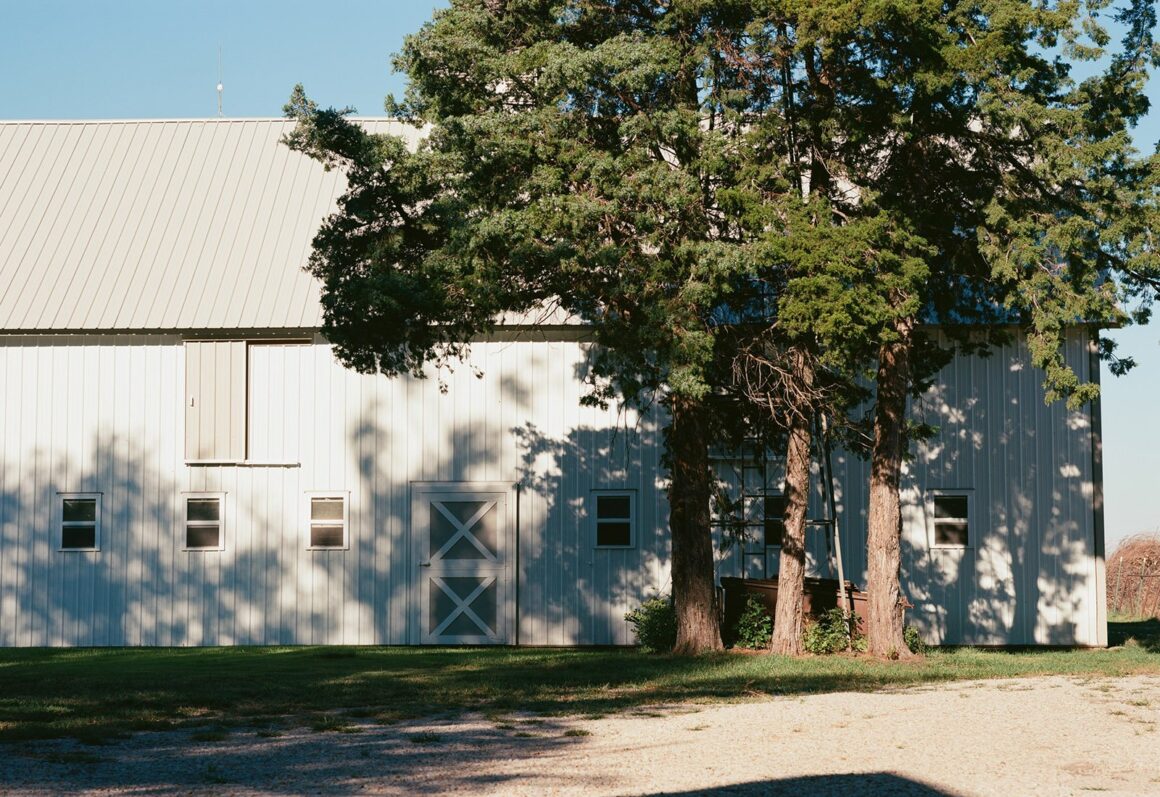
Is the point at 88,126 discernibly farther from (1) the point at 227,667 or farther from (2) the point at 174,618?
(1) the point at 227,667

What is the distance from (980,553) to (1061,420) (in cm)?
263

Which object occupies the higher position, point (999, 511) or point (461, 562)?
point (999, 511)

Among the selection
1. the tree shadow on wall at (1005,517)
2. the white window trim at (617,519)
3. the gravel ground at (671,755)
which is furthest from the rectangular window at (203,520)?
the tree shadow on wall at (1005,517)

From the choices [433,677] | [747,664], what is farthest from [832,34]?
[433,677]

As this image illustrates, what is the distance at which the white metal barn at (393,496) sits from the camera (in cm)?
2361

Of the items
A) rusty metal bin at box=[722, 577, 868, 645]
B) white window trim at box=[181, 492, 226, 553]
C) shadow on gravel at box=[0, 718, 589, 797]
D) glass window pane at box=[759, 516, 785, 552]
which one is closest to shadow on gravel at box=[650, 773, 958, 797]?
shadow on gravel at box=[0, 718, 589, 797]

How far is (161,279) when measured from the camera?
2480 centimetres

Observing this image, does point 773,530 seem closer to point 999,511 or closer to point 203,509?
point 999,511

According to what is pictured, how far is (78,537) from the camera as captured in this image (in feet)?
78.6

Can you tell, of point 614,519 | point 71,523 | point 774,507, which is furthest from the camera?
point 71,523

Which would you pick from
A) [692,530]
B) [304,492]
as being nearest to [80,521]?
[304,492]

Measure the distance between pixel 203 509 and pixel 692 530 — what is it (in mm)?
8815

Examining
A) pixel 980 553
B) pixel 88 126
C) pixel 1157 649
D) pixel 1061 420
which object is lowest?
pixel 1157 649

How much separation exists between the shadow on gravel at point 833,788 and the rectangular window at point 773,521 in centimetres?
1359
